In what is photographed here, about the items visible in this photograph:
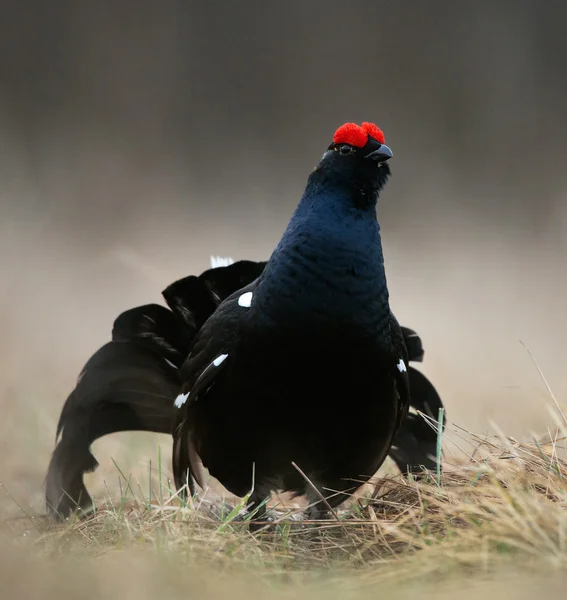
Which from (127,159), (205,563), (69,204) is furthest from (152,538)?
(127,159)

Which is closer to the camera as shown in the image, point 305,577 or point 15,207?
point 305,577

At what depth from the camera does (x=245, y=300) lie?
175cm

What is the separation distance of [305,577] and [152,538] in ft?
0.91

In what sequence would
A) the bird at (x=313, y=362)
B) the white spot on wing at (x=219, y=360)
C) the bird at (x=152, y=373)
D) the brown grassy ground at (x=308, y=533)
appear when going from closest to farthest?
1. the brown grassy ground at (x=308, y=533)
2. the bird at (x=313, y=362)
3. the white spot on wing at (x=219, y=360)
4. the bird at (x=152, y=373)

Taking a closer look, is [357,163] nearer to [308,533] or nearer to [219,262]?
[219,262]

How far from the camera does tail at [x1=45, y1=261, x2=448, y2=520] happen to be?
81.4 inches

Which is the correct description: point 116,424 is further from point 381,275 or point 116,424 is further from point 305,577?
point 305,577

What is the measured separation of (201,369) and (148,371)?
34 cm

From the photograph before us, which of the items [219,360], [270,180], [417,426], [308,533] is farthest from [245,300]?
[270,180]

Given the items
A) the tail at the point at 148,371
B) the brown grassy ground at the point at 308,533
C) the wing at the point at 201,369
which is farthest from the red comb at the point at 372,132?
the brown grassy ground at the point at 308,533

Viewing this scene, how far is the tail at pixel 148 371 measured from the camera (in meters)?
2.07

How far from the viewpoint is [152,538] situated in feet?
4.32

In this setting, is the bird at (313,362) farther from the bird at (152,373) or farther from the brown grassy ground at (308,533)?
the bird at (152,373)

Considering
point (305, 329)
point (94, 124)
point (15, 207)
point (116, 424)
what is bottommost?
point (116, 424)
